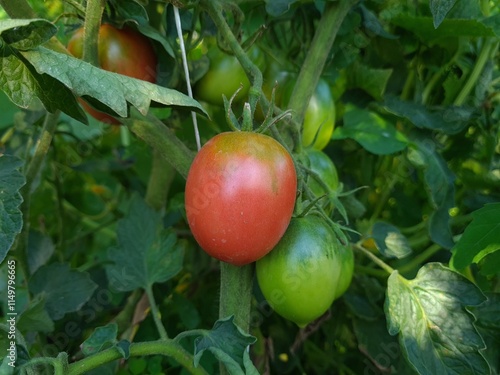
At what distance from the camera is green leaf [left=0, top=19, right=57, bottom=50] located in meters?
0.56

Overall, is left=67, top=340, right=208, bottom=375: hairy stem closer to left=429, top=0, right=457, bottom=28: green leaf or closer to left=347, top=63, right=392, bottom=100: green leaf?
left=429, top=0, right=457, bottom=28: green leaf

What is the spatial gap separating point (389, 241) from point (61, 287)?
500 mm

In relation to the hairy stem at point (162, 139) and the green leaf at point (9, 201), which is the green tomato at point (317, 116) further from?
the green leaf at point (9, 201)

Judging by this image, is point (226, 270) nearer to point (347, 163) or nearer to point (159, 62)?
point (159, 62)

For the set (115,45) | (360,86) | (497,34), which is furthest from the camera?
(360,86)

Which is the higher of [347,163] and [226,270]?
[226,270]

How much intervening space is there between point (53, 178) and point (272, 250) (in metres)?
0.70

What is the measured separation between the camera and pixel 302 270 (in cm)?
68

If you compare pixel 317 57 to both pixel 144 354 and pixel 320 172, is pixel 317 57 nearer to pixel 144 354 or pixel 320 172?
pixel 320 172

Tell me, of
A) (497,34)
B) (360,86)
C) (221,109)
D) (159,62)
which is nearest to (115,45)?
(159,62)

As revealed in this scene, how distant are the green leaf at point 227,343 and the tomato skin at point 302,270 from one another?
67 millimetres

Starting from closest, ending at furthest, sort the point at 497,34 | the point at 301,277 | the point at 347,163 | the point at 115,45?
the point at 301,277 → the point at 115,45 → the point at 497,34 → the point at 347,163

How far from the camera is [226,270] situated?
2.41ft

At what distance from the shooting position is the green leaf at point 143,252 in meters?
0.92
